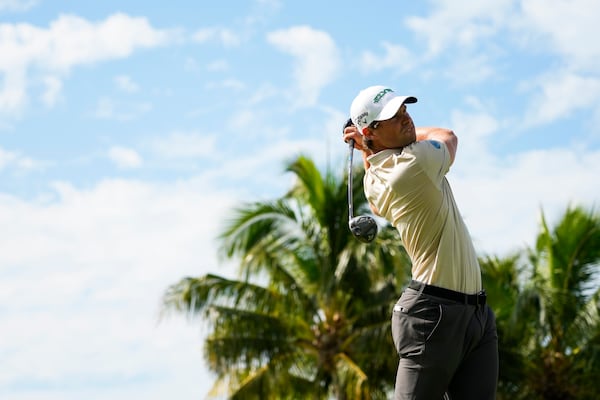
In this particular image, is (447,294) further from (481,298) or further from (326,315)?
(326,315)

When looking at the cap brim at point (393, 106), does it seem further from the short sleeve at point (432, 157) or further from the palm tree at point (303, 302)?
the palm tree at point (303, 302)

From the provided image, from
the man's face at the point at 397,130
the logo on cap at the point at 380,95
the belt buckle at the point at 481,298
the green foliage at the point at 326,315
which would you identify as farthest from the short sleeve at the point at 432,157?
the green foliage at the point at 326,315

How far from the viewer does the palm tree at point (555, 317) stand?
22484 mm

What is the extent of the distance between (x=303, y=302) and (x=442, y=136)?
17115 mm

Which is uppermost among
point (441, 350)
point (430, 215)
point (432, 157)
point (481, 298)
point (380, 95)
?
point (380, 95)

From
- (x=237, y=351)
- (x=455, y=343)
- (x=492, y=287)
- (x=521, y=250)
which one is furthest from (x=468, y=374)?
(x=521, y=250)

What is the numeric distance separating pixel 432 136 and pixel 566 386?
1936 cm

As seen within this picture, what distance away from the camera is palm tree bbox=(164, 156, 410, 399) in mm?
21078

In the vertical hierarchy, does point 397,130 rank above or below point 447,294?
above

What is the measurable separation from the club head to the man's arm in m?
0.48

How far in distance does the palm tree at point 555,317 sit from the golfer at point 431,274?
56.1ft

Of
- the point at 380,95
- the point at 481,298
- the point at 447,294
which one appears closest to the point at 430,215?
the point at 447,294

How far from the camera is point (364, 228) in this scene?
5.01m

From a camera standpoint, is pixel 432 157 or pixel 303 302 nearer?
pixel 432 157
